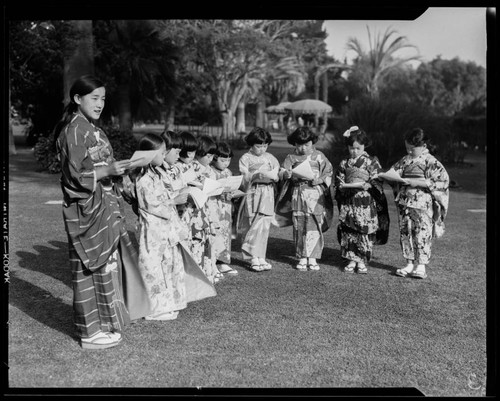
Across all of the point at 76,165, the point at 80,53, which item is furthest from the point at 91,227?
the point at 80,53

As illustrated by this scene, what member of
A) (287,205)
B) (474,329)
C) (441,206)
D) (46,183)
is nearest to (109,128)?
(46,183)

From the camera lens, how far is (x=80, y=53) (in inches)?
607

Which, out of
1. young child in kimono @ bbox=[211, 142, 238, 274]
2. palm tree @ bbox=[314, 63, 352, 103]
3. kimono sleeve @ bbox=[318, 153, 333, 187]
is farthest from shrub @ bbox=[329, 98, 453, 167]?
palm tree @ bbox=[314, 63, 352, 103]

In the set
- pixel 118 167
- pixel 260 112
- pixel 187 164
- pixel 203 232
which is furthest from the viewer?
pixel 260 112

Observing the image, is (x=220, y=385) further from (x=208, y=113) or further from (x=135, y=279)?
(x=208, y=113)

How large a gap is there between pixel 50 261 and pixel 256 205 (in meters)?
2.59

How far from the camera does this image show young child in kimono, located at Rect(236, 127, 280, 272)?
6629mm

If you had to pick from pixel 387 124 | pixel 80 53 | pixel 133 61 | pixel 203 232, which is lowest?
pixel 203 232

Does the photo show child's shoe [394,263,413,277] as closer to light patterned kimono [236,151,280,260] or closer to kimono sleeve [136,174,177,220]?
light patterned kimono [236,151,280,260]

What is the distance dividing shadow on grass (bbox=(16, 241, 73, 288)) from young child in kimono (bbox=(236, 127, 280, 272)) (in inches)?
80.8

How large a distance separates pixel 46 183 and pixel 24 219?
5007 mm

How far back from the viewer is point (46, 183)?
14453mm

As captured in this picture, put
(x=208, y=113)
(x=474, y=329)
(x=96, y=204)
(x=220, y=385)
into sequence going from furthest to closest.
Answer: (x=208, y=113) → (x=474, y=329) → (x=96, y=204) → (x=220, y=385)

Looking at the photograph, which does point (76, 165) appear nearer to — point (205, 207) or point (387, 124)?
point (205, 207)
